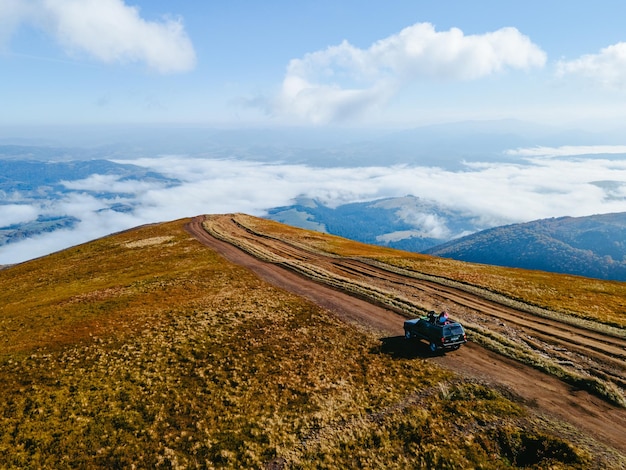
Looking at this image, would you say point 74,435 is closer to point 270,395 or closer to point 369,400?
point 270,395

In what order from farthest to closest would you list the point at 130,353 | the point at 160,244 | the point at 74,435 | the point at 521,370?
the point at 160,244, the point at 130,353, the point at 521,370, the point at 74,435

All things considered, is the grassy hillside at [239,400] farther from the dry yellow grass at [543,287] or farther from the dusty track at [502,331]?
the dry yellow grass at [543,287]

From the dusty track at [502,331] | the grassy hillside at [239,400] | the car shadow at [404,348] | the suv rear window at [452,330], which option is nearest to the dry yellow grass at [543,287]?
the grassy hillside at [239,400]

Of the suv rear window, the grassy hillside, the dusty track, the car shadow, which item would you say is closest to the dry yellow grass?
the grassy hillside

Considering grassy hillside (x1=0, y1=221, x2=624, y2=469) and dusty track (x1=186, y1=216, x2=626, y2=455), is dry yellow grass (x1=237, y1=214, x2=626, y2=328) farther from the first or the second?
dusty track (x1=186, y1=216, x2=626, y2=455)

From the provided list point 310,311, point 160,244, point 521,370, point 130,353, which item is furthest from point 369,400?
point 160,244

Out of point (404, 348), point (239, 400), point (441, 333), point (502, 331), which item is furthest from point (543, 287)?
point (239, 400)

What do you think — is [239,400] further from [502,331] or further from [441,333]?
[502,331]
